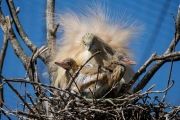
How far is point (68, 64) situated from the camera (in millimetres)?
1454

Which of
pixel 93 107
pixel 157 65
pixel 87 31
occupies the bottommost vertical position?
pixel 93 107

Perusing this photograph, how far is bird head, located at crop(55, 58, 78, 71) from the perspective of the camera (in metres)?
1.44

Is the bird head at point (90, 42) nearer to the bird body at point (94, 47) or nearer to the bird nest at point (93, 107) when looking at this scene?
the bird body at point (94, 47)

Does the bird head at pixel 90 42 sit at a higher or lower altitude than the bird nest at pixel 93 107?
higher

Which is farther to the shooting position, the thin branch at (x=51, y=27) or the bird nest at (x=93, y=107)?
the thin branch at (x=51, y=27)

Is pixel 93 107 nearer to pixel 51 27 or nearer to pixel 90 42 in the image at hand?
pixel 90 42

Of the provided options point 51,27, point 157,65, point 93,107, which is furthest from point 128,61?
point 51,27

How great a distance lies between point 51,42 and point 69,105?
0.33 metres

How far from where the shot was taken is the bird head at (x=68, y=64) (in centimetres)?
144

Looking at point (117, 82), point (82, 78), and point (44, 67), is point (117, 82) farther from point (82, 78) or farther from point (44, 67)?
point (44, 67)

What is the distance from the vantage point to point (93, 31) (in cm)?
153

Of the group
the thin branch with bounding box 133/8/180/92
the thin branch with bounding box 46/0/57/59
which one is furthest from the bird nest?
the thin branch with bounding box 46/0/57/59

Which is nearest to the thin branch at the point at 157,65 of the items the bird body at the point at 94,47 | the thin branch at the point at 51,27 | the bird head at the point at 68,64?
the bird body at the point at 94,47

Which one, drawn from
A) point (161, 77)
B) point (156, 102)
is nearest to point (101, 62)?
point (156, 102)
